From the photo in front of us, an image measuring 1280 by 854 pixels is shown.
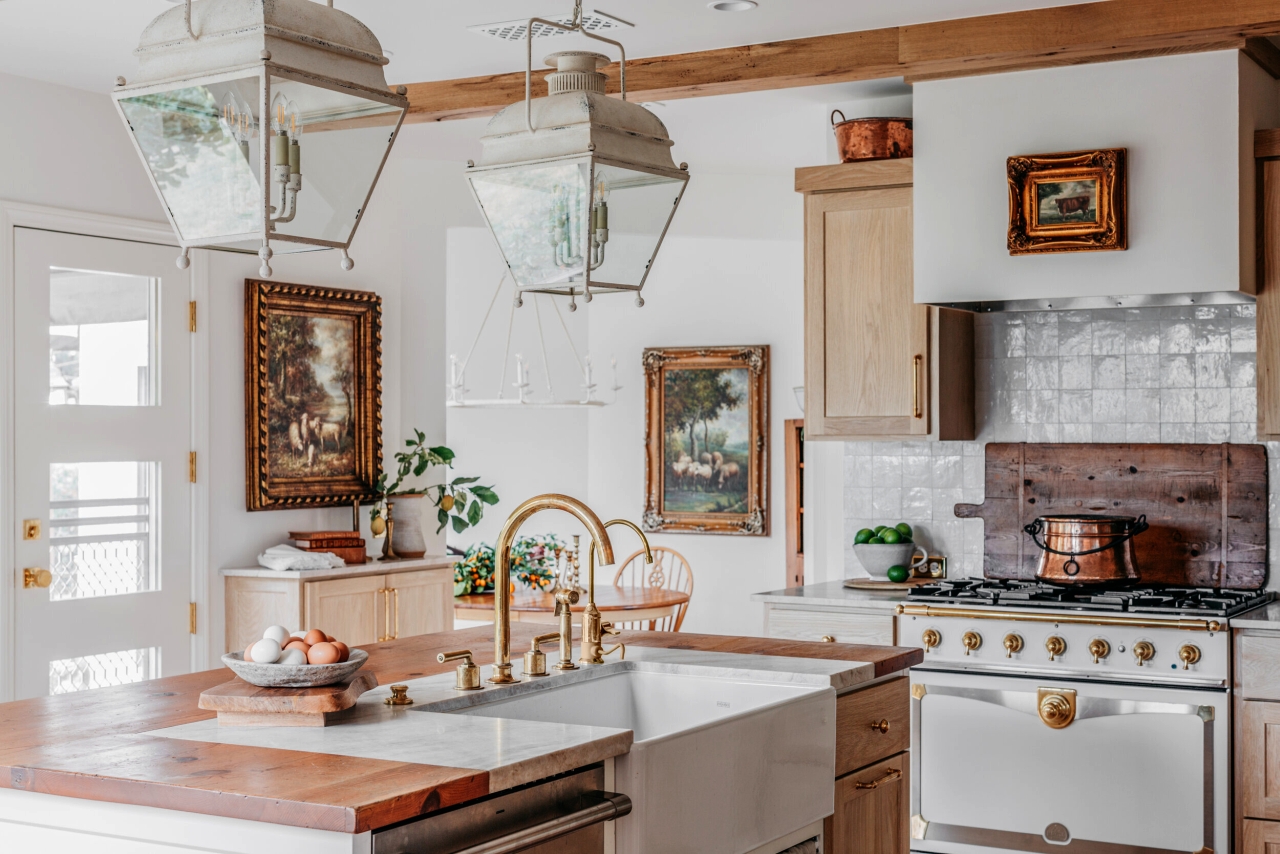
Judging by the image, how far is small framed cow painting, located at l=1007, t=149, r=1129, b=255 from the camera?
4152 mm

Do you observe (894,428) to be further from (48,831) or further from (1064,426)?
(48,831)

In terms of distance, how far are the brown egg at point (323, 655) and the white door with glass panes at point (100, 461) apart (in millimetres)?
2661

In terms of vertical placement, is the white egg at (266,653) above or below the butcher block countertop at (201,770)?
above

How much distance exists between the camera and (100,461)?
4746mm

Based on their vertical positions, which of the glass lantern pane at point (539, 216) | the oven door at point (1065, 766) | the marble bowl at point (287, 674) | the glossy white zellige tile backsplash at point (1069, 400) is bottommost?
the oven door at point (1065, 766)

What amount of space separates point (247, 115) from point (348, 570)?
3.48 m

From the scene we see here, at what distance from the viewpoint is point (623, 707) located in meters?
2.85

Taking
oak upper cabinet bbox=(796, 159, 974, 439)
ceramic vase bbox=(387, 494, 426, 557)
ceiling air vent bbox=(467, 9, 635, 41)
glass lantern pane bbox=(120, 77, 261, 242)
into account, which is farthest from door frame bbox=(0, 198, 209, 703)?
glass lantern pane bbox=(120, 77, 261, 242)

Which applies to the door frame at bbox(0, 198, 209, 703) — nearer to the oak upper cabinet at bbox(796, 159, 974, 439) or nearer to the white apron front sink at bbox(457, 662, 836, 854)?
the oak upper cabinet at bbox(796, 159, 974, 439)

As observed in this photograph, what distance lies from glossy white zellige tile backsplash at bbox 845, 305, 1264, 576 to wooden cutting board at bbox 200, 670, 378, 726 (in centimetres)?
317

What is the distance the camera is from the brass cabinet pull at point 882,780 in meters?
2.87

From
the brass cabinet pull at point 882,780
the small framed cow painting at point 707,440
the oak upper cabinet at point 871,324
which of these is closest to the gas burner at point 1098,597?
the oak upper cabinet at point 871,324

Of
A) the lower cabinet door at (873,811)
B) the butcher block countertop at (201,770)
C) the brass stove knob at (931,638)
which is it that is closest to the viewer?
the butcher block countertop at (201,770)

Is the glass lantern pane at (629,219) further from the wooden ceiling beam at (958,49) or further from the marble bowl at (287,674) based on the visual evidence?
the wooden ceiling beam at (958,49)
